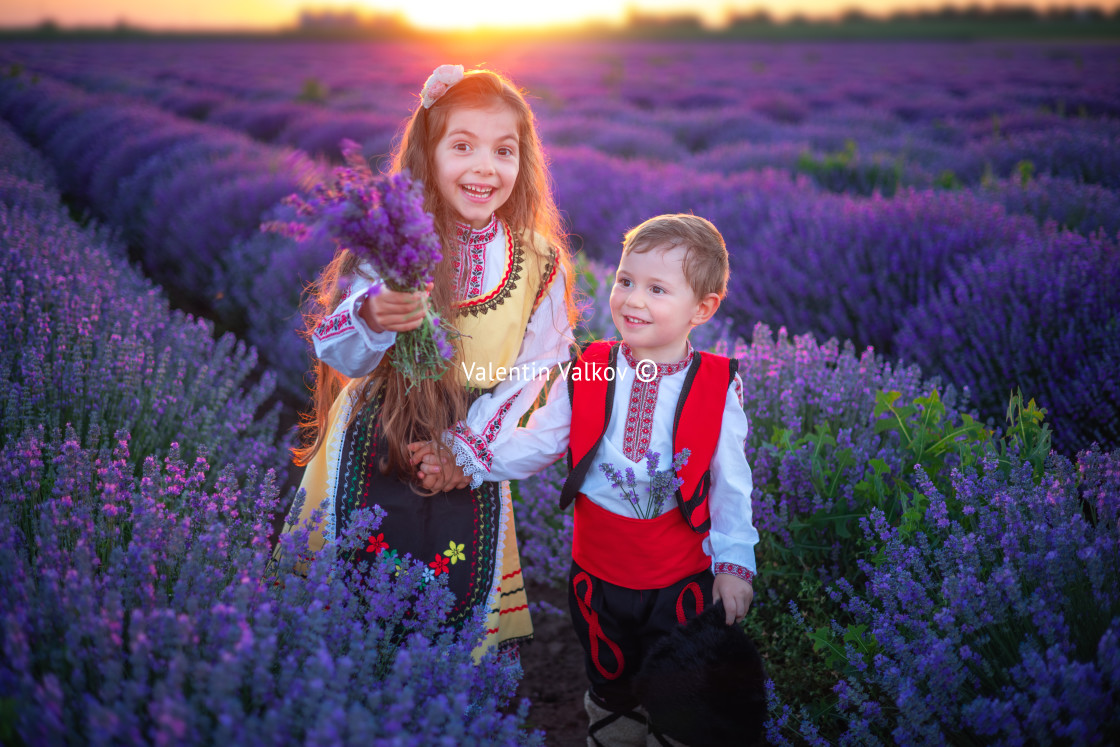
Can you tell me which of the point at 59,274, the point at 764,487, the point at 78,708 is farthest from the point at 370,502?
the point at 59,274

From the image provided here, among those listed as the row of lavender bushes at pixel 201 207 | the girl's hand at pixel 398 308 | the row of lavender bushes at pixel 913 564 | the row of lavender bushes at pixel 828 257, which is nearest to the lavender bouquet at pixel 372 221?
the girl's hand at pixel 398 308

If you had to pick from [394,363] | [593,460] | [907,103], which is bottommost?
[593,460]

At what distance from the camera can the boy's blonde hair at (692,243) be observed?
1533mm

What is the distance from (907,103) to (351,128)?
1060 centimetres

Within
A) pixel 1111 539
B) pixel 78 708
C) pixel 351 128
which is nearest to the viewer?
pixel 78 708

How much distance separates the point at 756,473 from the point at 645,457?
0.64 metres

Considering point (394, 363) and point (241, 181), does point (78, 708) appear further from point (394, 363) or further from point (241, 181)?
point (241, 181)

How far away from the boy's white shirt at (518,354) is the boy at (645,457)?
0.30ft

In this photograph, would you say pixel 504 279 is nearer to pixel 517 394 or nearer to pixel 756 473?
pixel 517 394

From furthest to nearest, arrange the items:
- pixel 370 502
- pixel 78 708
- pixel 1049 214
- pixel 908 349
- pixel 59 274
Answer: pixel 1049 214 → pixel 908 349 → pixel 59 274 → pixel 370 502 → pixel 78 708

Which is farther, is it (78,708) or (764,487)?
(764,487)

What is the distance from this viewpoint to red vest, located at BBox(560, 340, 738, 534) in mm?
1545

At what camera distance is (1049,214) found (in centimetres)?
414

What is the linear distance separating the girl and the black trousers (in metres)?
0.25
